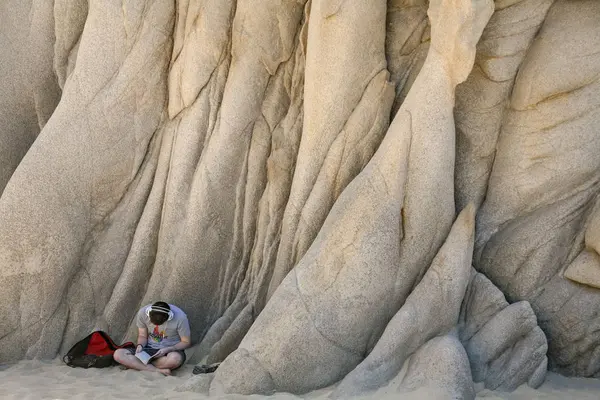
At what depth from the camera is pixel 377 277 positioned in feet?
18.5

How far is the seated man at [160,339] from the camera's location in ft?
19.9

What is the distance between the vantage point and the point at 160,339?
6160 millimetres

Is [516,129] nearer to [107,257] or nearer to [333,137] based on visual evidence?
[333,137]

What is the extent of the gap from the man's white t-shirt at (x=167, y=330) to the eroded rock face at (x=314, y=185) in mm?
281

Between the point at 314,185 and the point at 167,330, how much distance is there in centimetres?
134

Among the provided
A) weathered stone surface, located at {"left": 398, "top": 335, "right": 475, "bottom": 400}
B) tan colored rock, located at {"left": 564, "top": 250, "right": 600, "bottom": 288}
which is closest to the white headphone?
weathered stone surface, located at {"left": 398, "top": 335, "right": 475, "bottom": 400}

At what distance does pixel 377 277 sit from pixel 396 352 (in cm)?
47

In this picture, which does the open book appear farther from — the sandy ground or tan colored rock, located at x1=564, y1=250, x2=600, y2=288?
tan colored rock, located at x1=564, y1=250, x2=600, y2=288

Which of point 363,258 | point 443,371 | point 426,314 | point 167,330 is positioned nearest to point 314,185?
point 363,258

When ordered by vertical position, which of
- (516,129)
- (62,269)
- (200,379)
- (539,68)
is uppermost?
(539,68)

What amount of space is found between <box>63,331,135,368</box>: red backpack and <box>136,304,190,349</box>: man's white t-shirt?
203 mm

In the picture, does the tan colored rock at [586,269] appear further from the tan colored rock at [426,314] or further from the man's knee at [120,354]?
the man's knee at [120,354]

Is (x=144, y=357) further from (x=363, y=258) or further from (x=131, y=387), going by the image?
(x=363, y=258)

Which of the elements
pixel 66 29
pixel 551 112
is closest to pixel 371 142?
pixel 551 112
